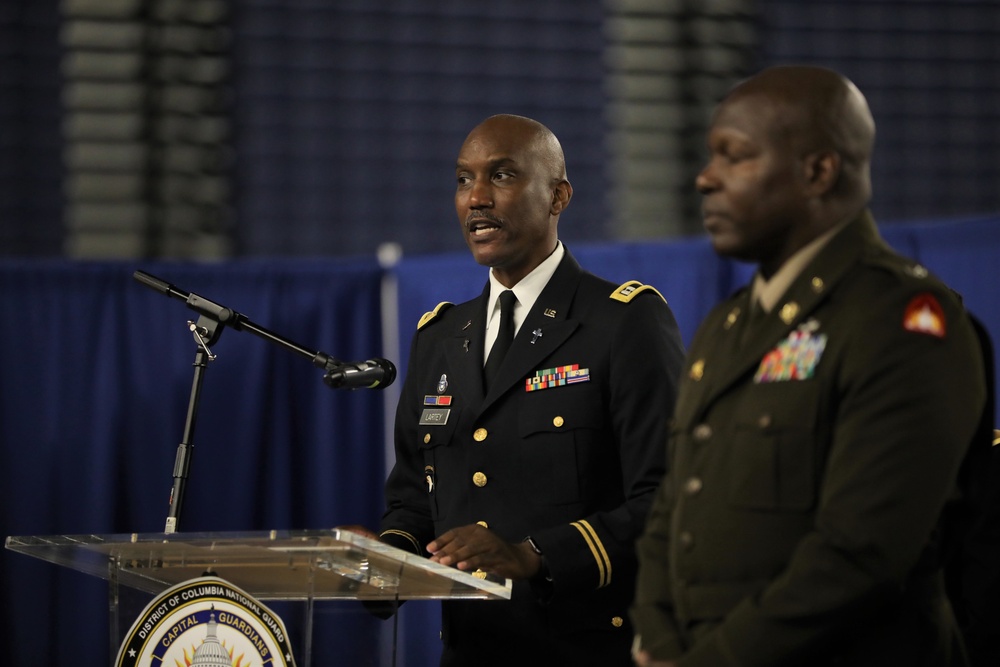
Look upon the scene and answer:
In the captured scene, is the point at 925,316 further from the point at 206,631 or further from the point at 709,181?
the point at 206,631

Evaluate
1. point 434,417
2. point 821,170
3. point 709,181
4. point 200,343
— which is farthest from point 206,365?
point 821,170

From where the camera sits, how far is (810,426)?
1.47m

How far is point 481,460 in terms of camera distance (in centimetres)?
236

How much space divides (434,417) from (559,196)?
0.50 meters

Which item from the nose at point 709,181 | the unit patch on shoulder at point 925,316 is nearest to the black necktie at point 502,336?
the nose at point 709,181

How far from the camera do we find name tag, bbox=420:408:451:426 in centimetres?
245

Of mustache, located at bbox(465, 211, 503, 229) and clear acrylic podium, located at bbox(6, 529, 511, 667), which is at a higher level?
mustache, located at bbox(465, 211, 503, 229)

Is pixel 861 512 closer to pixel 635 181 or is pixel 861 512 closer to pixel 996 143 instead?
pixel 635 181

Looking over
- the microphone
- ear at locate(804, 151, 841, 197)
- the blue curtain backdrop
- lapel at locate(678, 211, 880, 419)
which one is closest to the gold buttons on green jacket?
lapel at locate(678, 211, 880, 419)

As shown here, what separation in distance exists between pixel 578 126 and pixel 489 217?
4.04m

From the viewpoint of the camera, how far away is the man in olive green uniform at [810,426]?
138 centimetres

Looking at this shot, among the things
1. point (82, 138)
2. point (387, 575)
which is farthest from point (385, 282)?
point (387, 575)

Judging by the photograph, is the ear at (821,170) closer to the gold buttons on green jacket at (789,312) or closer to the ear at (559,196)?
the gold buttons on green jacket at (789,312)

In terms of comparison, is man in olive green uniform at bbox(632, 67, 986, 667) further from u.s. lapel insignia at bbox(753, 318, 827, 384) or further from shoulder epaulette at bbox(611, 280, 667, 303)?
shoulder epaulette at bbox(611, 280, 667, 303)
